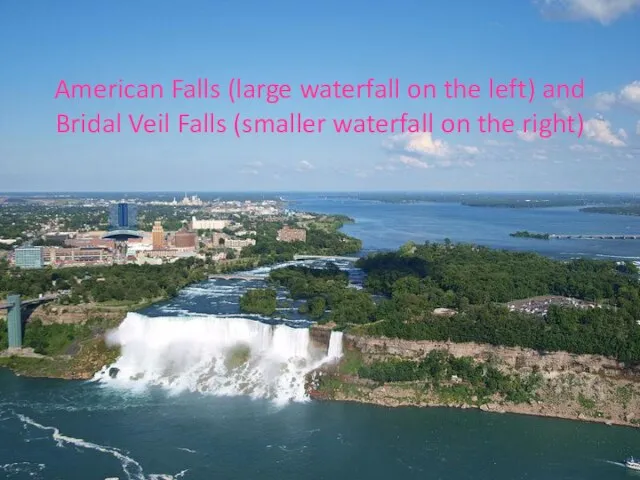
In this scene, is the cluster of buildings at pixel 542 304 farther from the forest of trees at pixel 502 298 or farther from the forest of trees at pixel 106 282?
the forest of trees at pixel 106 282

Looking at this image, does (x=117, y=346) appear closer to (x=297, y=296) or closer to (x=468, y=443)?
(x=297, y=296)

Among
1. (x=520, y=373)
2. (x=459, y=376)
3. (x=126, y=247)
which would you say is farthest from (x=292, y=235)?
(x=520, y=373)

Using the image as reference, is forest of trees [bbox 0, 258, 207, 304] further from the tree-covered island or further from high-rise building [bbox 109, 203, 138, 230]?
the tree-covered island

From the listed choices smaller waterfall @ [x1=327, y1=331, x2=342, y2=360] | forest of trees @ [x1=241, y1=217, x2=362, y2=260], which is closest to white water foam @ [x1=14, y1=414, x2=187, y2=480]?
smaller waterfall @ [x1=327, y1=331, x2=342, y2=360]

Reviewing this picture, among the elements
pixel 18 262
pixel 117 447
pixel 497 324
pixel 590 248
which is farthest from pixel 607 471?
pixel 590 248

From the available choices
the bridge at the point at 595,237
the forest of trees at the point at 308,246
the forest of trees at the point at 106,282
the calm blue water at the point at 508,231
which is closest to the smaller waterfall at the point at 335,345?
the forest of trees at the point at 106,282

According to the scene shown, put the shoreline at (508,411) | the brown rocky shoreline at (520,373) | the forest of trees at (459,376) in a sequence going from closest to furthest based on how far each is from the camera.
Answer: the shoreline at (508,411)
the brown rocky shoreline at (520,373)
the forest of trees at (459,376)

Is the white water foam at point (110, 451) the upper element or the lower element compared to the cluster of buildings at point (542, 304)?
lower
